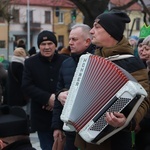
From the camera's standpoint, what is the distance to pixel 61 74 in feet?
15.4

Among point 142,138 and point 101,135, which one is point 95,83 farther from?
point 142,138

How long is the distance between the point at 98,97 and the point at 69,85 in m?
1.41

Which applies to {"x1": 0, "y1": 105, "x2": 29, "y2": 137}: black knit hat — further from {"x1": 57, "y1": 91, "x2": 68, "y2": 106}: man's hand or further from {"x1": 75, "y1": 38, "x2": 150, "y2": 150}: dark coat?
{"x1": 57, "y1": 91, "x2": 68, "y2": 106}: man's hand

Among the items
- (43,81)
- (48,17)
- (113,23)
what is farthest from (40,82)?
(48,17)

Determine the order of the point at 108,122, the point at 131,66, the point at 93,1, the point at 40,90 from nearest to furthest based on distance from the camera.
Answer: the point at 108,122 → the point at 131,66 → the point at 40,90 → the point at 93,1

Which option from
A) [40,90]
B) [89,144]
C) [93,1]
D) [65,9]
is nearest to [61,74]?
[40,90]

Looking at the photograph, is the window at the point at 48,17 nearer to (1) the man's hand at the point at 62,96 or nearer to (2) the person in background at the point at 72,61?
(2) the person in background at the point at 72,61

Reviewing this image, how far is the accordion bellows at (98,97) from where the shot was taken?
305 centimetres

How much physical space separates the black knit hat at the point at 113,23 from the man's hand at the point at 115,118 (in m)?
0.74

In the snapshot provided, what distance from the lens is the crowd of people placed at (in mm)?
3227

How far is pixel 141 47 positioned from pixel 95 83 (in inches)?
81.4

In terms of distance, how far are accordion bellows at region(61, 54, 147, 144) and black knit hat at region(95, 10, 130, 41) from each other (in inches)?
15.6

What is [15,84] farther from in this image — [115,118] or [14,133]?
[115,118]

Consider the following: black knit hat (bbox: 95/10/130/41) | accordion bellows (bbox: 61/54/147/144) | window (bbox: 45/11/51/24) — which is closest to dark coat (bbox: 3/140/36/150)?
accordion bellows (bbox: 61/54/147/144)
